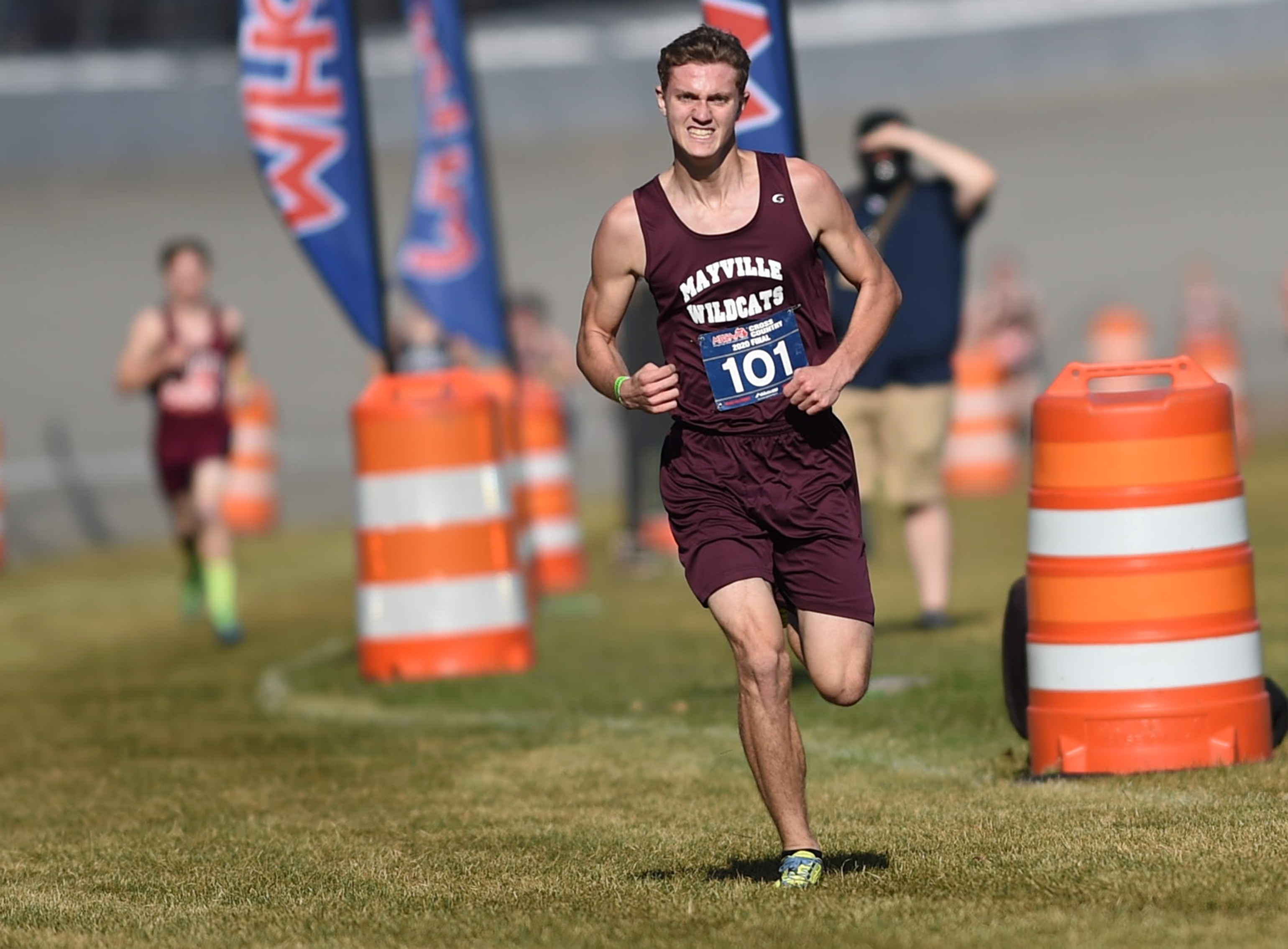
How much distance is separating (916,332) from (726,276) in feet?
17.3

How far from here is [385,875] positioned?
237 inches

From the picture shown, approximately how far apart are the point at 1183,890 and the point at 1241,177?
36732 millimetres

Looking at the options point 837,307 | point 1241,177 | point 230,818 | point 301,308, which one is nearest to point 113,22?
point 301,308

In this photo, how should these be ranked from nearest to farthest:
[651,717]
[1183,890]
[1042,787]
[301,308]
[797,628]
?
1. [1183,890]
2. [797,628]
3. [1042,787]
4. [651,717]
5. [301,308]

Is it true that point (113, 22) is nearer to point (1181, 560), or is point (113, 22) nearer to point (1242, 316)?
point (1242, 316)

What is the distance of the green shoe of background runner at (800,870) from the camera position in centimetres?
551

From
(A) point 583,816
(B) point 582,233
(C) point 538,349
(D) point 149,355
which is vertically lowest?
(A) point 583,816

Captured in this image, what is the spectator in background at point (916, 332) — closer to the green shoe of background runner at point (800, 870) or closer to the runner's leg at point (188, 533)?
the runner's leg at point (188, 533)

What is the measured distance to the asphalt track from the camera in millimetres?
31688

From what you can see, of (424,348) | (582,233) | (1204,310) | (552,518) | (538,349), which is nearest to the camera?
(552,518)

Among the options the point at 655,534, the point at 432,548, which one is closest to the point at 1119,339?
the point at 655,534

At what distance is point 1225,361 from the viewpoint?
26406 millimetres

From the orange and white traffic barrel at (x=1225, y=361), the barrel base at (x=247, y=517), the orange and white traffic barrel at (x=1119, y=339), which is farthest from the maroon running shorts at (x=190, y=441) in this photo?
the orange and white traffic barrel at (x=1119, y=339)

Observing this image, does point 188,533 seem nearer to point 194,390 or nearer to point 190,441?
point 190,441
